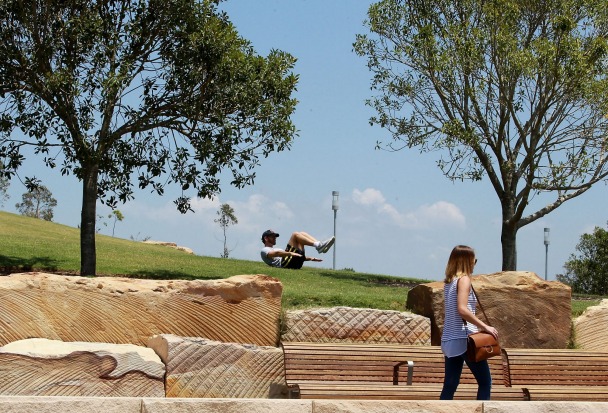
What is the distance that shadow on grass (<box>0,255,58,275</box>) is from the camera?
16.4 metres

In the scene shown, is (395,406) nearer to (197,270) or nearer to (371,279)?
(197,270)

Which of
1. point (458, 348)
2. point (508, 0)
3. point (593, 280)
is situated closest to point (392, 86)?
point (508, 0)

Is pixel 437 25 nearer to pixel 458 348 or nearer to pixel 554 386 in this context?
pixel 554 386

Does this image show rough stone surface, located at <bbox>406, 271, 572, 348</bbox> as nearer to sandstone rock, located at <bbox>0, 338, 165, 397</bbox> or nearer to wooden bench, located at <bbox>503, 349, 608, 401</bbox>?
wooden bench, located at <bbox>503, 349, 608, 401</bbox>

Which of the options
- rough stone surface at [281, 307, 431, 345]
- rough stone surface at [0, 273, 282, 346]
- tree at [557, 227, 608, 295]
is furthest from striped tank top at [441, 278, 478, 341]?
tree at [557, 227, 608, 295]

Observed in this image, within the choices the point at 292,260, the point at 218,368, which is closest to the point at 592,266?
the point at 292,260

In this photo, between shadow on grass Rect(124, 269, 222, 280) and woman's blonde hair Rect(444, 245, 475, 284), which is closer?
woman's blonde hair Rect(444, 245, 475, 284)

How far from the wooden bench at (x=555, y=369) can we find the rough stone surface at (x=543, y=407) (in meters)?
2.67

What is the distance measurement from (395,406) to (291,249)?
399 inches

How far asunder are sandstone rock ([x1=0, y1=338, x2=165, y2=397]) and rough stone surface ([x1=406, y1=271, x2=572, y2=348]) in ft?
12.4

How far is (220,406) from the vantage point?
6.14 m

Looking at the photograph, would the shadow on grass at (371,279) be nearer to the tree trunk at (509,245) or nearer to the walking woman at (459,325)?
the tree trunk at (509,245)

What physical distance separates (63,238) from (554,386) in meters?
17.5

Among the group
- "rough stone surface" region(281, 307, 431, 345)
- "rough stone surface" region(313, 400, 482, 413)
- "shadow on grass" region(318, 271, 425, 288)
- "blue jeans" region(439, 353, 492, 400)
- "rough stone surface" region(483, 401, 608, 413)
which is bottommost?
"rough stone surface" region(313, 400, 482, 413)
